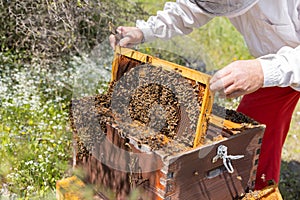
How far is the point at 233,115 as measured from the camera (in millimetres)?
1996

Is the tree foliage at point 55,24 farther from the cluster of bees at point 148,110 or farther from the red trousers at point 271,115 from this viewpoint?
the red trousers at point 271,115

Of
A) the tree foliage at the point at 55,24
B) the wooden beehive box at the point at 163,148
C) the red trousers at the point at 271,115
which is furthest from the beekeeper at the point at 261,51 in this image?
the tree foliage at the point at 55,24

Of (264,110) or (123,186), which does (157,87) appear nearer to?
(123,186)

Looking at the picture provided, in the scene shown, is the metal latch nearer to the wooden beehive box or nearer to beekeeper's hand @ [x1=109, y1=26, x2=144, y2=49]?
the wooden beehive box

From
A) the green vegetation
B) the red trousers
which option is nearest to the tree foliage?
the green vegetation

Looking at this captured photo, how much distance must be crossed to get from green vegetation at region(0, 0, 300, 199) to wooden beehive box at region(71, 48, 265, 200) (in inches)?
23.1

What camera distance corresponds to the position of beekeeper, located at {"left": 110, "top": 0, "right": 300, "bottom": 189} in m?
1.67

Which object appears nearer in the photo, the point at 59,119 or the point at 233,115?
the point at 233,115

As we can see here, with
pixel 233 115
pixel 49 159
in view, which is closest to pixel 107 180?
pixel 233 115

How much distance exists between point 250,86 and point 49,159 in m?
1.55

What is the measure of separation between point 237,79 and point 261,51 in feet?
2.03

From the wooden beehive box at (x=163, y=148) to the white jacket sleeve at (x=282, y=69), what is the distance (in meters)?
0.24

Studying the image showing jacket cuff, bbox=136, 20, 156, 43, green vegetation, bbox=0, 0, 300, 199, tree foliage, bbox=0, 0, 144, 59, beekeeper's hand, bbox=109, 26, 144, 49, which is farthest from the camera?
tree foliage, bbox=0, 0, 144, 59

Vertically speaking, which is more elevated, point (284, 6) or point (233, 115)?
point (284, 6)
